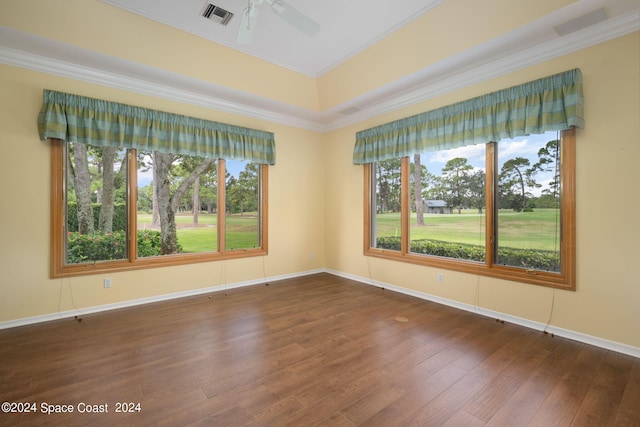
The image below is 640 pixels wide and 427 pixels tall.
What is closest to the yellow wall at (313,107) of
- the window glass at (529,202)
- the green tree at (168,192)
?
the window glass at (529,202)

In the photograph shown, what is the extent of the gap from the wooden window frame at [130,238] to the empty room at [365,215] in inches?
0.9

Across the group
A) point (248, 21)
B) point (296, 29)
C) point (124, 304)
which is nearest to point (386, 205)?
point (296, 29)

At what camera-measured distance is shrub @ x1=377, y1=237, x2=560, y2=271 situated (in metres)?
3.00

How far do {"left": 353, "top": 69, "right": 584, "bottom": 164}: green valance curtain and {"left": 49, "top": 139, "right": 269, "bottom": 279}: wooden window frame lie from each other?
231 cm

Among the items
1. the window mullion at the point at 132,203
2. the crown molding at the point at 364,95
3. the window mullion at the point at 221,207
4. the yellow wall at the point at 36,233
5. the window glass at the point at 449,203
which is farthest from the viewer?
the window mullion at the point at 221,207

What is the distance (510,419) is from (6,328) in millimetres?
4745

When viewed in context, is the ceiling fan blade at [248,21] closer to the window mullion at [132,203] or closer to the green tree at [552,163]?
the window mullion at [132,203]

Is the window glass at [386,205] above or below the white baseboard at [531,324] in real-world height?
above

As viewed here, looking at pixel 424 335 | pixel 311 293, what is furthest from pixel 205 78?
pixel 424 335

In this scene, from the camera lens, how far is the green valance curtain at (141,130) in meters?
3.14

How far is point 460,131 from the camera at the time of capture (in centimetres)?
349

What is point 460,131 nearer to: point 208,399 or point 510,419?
point 510,419

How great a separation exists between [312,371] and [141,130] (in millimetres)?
3631

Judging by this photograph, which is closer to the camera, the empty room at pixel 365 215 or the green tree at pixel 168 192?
the empty room at pixel 365 215
